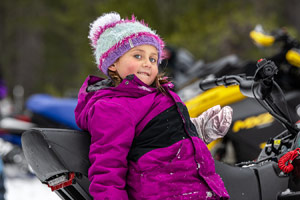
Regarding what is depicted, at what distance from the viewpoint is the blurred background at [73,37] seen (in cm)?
623

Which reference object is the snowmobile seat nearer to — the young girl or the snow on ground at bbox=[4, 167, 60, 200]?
the young girl

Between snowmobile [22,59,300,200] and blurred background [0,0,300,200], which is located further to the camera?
blurred background [0,0,300,200]

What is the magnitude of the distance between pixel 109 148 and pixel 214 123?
20.9 inches

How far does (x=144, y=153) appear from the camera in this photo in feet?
5.65

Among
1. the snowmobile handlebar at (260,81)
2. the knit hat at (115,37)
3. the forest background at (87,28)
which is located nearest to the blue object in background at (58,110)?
the forest background at (87,28)

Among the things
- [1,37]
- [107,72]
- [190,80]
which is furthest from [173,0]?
[1,37]

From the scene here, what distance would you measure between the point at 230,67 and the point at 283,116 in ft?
6.87

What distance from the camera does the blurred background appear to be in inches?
245

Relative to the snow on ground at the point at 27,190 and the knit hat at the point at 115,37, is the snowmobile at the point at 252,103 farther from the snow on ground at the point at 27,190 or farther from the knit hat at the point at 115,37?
the snow on ground at the point at 27,190

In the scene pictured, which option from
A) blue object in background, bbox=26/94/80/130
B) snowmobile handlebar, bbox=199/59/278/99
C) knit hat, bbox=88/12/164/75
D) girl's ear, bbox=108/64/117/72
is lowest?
snowmobile handlebar, bbox=199/59/278/99

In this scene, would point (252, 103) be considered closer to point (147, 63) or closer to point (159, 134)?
point (147, 63)

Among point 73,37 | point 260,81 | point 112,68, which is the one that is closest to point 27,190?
point 112,68

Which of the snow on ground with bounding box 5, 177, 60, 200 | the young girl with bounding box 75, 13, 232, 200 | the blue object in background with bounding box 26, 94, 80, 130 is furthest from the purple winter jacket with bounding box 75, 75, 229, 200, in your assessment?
the blue object in background with bounding box 26, 94, 80, 130

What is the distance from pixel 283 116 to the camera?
1.98 metres
